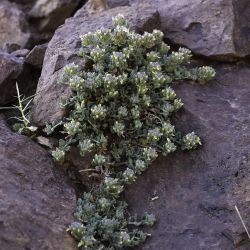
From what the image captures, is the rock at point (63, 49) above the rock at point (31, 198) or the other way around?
above

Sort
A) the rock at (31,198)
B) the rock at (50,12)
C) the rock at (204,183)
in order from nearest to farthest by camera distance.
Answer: the rock at (31,198) < the rock at (204,183) < the rock at (50,12)

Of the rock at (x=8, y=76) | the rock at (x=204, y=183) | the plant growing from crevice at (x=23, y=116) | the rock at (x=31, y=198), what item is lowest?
the rock at (x=204, y=183)

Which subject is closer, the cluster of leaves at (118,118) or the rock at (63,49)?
the cluster of leaves at (118,118)

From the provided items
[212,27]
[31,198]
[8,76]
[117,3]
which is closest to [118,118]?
[31,198]

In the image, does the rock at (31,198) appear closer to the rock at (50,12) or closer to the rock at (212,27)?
the rock at (212,27)

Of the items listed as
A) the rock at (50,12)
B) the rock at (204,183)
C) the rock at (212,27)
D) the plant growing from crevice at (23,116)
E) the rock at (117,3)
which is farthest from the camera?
the rock at (50,12)

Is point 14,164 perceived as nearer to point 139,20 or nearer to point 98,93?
point 98,93

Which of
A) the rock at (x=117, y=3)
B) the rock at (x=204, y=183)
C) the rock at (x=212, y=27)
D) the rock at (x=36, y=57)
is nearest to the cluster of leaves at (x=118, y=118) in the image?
the rock at (x=204, y=183)

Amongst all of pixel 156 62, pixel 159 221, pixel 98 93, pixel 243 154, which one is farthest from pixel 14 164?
pixel 243 154

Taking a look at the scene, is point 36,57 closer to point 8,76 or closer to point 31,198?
point 8,76
